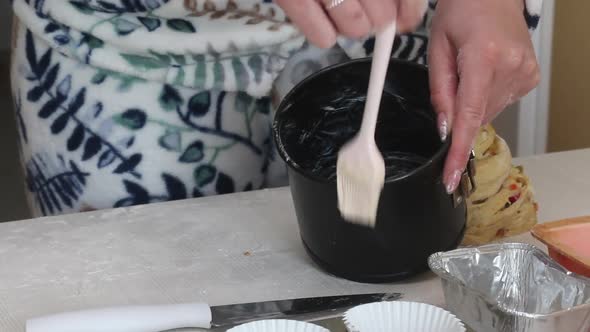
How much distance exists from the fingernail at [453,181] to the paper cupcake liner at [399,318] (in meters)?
0.09

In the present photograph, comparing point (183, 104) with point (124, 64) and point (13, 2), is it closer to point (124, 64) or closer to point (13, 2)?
point (124, 64)

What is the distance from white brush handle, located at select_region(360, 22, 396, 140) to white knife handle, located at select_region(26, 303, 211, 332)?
0.56 feet

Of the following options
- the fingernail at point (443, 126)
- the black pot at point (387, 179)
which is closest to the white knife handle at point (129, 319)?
the black pot at point (387, 179)

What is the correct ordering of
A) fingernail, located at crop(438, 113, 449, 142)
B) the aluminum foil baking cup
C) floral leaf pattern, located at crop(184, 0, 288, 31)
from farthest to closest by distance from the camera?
floral leaf pattern, located at crop(184, 0, 288, 31) → fingernail, located at crop(438, 113, 449, 142) → the aluminum foil baking cup

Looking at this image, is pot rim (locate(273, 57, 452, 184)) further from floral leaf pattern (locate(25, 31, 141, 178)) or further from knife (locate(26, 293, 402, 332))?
floral leaf pattern (locate(25, 31, 141, 178))

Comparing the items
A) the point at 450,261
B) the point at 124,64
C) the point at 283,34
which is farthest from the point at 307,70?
the point at 450,261

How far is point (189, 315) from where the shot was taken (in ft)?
2.06

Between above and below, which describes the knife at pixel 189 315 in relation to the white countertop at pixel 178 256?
above

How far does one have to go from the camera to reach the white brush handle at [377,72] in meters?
0.61

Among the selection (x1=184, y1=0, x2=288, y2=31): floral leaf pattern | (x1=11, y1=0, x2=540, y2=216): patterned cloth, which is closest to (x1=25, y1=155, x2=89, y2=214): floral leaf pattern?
(x1=11, y1=0, x2=540, y2=216): patterned cloth

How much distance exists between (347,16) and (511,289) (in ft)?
0.73

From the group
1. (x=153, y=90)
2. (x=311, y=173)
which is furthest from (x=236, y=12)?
(x=311, y=173)

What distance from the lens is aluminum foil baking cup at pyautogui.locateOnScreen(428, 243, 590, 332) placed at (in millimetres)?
552

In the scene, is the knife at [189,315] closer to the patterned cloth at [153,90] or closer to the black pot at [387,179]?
the black pot at [387,179]
